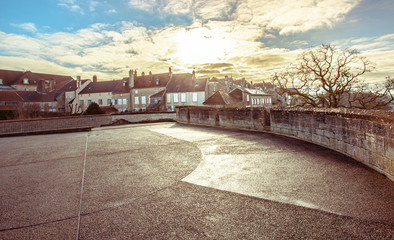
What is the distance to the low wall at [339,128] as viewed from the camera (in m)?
4.84

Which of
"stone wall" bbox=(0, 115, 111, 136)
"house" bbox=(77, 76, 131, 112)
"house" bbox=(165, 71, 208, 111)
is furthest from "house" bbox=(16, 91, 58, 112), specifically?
"stone wall" bbox=(0, 115, 111, 136)

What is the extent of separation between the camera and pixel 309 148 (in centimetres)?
779

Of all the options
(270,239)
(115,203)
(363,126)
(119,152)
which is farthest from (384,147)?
(119,152)

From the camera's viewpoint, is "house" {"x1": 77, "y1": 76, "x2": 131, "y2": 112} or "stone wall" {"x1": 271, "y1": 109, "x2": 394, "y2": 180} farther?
"house" {"x1": 77, "y1": 76, "x2": 131, "y2": 112}

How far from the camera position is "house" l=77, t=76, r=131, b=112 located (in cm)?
5666

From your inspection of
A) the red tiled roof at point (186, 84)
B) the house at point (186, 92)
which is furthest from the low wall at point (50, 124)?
the red tiled roof at point (186, 84)

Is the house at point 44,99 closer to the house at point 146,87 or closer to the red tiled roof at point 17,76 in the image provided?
the red tiled roof at point 17,76

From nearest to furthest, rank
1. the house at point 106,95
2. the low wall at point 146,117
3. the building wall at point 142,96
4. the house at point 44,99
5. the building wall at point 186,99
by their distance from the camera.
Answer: the low wall at point 146,117, the building wall at point 186,99, the building wall at point 142,96, the house at point 106,95, the house at point 44,99

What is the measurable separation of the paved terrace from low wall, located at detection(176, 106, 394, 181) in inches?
14.5

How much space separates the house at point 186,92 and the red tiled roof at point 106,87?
41.9ft

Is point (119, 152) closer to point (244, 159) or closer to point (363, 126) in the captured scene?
point (244, 159)

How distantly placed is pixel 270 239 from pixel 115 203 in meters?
2.51

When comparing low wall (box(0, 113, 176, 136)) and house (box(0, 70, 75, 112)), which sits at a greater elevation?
house (box(0, 70, 75, 112))

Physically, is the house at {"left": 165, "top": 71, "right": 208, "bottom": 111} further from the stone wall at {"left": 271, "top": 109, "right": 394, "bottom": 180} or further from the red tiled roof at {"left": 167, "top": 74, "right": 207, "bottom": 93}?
the stone wall at {"left": 271, "top": 109, "right": 394, "bottom": 180}
